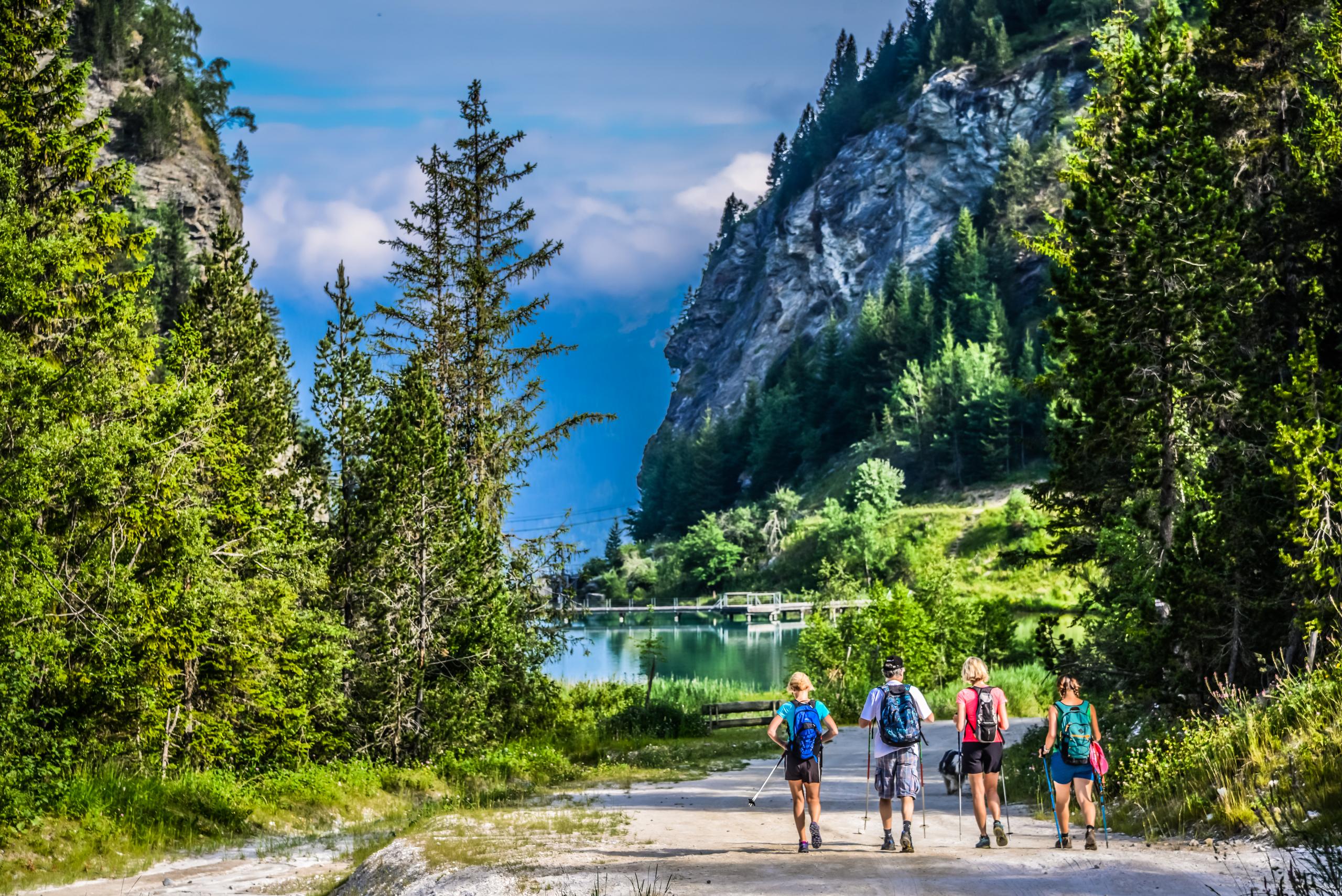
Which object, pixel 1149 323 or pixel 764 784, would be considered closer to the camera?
pixel 764 784

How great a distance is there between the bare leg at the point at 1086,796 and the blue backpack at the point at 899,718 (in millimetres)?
1814

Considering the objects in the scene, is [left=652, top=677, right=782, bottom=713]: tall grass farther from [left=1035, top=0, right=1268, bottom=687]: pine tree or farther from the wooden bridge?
the wooden bridge

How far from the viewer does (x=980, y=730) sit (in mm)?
11203

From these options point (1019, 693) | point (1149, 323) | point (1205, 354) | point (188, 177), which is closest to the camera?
point (1205, 354)

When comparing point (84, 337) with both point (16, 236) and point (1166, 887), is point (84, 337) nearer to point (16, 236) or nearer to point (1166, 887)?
point (16, 236)

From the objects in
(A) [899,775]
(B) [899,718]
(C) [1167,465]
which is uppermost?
(C) [1167,465]

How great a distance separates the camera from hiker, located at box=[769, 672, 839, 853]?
1095 cm

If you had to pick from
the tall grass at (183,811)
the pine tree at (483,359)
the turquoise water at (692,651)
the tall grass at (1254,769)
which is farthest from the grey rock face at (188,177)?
the tall grass at (1254,769)

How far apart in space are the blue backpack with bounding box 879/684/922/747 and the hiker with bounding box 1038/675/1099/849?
1435 millimetres

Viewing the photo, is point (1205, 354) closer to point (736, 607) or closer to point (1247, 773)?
point (1247, 773)

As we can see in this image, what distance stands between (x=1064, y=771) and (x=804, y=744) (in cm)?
286

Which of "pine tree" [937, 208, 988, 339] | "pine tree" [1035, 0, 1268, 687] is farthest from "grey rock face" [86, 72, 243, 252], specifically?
"pine tree" [937, 208, 988, 339]

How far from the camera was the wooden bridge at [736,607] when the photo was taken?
86.1m

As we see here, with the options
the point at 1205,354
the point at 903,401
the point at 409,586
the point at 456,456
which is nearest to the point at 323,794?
the point at 409,586
